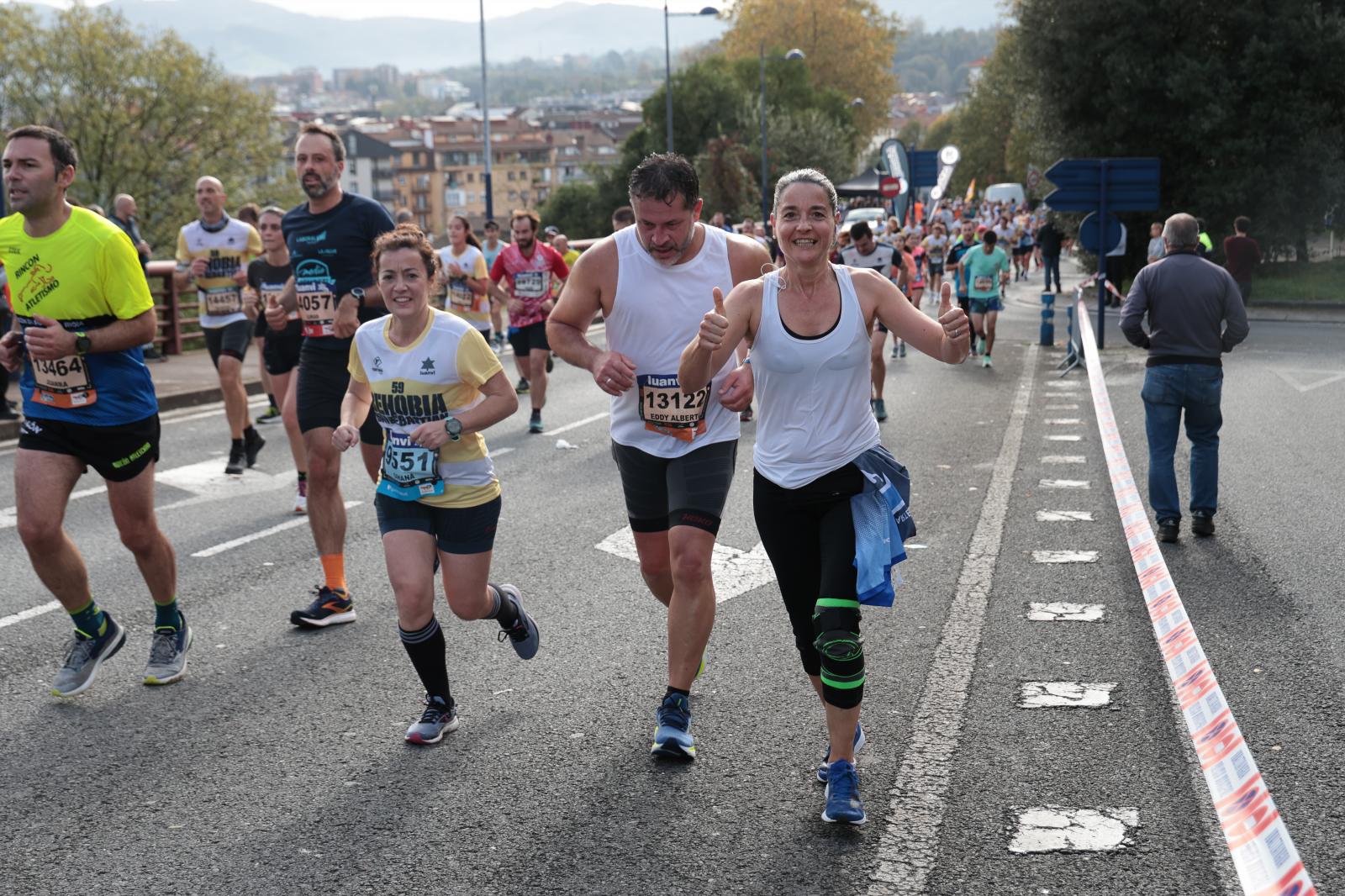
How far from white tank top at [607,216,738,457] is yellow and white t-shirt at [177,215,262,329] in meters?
7.09

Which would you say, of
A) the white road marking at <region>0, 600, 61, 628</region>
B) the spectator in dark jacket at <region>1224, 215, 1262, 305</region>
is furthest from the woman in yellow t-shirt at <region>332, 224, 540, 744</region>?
the spectator in dark jacket at <region>1224, 215, 1262, 305</region>

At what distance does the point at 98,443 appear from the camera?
18.4 ft

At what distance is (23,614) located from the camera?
688 cm

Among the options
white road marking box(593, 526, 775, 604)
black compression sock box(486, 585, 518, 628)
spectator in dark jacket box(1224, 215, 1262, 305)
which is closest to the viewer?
black compression sock box(486, 585, 518, 628)

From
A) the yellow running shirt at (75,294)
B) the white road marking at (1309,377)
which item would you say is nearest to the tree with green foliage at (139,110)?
the white road marking at (1309,377)

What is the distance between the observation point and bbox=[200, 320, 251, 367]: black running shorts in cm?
1130

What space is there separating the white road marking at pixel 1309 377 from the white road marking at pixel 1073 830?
12.3m

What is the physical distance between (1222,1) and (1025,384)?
1733 centimetres

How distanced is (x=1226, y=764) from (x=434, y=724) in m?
2.58

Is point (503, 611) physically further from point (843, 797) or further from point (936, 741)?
point (843, 797)

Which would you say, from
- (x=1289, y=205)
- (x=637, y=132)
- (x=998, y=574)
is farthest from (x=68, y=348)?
(x=637, y=132)

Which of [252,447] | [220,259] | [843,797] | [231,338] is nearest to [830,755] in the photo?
[843,797]

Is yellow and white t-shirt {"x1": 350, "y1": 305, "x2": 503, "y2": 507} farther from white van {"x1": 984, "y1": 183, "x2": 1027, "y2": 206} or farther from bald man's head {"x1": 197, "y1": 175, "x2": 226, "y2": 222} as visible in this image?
white van {"x1": 984, "y1": 183, "x2": 1027, "y2": 206}

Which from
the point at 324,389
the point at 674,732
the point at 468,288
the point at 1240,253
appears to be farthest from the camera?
the point at 1240,253
